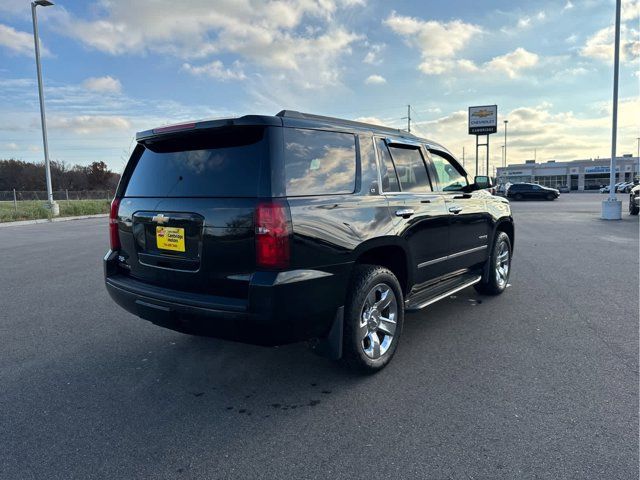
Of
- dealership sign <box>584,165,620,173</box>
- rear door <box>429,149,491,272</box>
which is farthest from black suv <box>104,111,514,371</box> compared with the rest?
dealership sign <box>584,165,620,173</box>

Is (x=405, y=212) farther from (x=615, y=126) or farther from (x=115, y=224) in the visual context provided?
(x=615, y=126)

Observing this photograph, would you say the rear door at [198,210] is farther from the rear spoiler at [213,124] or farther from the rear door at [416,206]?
the rear door at [416,206]

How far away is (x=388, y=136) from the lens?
4148 millimetres

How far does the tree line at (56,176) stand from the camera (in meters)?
81.3

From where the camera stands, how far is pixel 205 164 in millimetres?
3254

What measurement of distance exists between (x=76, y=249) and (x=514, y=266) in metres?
9.56

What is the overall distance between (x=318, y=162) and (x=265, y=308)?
3.67 ft

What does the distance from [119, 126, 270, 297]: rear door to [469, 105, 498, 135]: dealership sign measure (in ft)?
154

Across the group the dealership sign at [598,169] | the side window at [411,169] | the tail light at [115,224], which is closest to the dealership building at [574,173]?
the dealership sign at [598,169]

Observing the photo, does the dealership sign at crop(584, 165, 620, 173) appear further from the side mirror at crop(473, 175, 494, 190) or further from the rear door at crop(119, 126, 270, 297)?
the rear door at crop(119, 126, 270, 297)

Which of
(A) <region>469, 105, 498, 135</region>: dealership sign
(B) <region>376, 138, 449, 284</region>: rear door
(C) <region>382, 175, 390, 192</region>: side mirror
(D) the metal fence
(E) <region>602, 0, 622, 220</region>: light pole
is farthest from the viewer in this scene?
(A) <region>469, 105, 498, 135</region>: dealership sign

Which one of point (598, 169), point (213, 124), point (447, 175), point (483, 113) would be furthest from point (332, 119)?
point (598, 169)

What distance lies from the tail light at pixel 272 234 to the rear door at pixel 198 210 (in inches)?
2.1

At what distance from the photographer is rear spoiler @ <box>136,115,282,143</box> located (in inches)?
120
